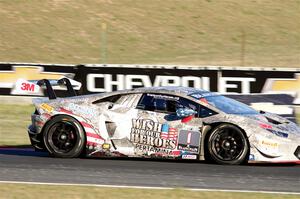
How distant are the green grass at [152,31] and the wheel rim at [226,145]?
25226 millimetres

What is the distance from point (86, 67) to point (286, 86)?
204 inches

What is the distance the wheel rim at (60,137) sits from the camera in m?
10.7

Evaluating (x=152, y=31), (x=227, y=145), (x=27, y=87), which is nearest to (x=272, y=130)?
(x=227, y=145)

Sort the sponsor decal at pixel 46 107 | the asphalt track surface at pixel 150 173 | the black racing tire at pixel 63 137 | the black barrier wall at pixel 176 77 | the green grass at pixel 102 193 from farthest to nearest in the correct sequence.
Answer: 1. the black barrier wall at pixel 176 77
2. the sponsor decal at pixel 46 107
3. the black racing tire at pixel 63 137
4. the asphalt track surface at pixel 150 173
5. the green grass at pixel 102 193

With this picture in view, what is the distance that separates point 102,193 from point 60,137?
2.99 metres

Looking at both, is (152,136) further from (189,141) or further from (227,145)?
(227,145)

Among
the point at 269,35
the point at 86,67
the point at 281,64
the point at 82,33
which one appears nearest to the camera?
the point at 86,67

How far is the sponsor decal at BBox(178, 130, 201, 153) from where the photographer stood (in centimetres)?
1026

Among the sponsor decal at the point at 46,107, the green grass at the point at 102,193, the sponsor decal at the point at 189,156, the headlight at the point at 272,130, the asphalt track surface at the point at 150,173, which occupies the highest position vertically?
the sponsor decal at the point at 46,107

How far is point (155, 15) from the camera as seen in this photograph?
4241cm

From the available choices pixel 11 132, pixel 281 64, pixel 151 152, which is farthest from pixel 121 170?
pixel 281 64

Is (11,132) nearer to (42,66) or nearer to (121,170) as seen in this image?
(42,66)

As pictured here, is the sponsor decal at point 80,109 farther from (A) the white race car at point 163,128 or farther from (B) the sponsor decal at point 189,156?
(B) the sponsor decal at point 189,156

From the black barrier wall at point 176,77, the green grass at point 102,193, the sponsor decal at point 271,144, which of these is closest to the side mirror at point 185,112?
the sponsor decal at point 271,144
